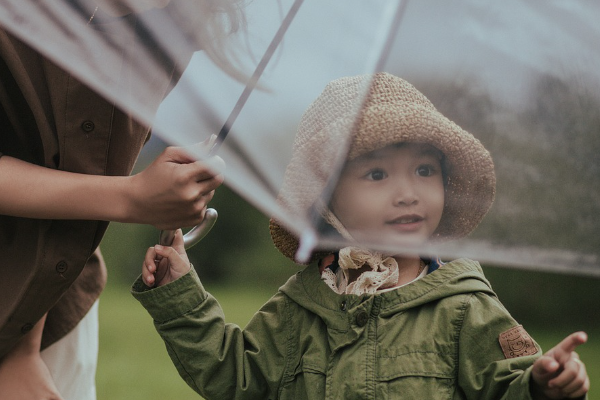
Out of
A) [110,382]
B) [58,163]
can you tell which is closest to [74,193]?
[58,163]

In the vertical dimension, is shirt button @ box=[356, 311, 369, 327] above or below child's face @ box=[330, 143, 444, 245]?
below

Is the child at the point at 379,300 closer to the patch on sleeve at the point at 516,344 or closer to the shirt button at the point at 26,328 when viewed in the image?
the patch on sleeve at the point at 516,344

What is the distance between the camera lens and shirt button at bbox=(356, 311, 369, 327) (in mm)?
1217

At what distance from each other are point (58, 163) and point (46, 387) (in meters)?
0.39

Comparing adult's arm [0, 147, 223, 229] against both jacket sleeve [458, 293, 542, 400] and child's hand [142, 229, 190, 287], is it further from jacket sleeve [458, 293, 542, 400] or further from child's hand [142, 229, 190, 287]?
jacket sleeve [458, 293, 542, 400]

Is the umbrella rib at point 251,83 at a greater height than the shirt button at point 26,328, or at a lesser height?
greater

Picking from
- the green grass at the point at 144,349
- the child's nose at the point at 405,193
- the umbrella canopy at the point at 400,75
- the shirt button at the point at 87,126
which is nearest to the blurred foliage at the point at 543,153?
the umbrella canopy at the point at 400,75

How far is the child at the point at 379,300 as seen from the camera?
1.14 m

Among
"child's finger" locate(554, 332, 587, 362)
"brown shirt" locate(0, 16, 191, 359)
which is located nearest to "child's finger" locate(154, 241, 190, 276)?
"brown shirt" locate(0, 16, 191, 359)

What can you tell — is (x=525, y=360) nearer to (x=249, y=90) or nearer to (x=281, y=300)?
(x=281, y=300)

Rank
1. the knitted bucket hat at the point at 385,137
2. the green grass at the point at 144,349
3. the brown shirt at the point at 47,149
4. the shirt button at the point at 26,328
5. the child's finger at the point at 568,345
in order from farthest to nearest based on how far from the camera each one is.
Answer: the green grass at the point at 144,349
the shirt button at the point at 26,328
the brown shirt at the point at 47,149
the knitted bucket hat at the point at 385,137
the child's finger at the point at 568,345

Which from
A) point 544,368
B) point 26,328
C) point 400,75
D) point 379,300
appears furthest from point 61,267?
point 544,368

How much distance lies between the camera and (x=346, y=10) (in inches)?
42.7

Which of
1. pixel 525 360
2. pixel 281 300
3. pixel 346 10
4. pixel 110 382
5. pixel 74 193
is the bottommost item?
pixel 110 382
